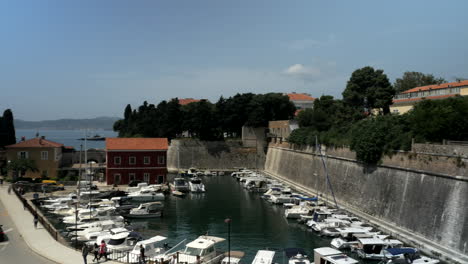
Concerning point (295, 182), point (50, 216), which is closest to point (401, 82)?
point (295, 182)

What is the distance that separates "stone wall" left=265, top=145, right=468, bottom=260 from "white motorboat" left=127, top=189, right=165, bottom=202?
59.1 ft

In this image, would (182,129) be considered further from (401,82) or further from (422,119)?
(422,119)

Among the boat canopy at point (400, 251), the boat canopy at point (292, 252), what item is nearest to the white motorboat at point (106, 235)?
the boat canopy at point (292, 252)

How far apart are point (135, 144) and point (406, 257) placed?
36.5 metres

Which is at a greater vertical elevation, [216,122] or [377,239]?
[216,122]

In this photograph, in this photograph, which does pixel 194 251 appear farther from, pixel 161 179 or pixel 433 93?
pixel 433 93

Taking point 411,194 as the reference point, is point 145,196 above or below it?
below

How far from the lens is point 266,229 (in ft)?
101

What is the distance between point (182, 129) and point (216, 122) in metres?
7.29

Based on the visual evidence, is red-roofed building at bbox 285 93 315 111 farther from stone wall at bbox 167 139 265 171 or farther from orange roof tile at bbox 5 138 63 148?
orange roof tile at bbox 5 138 63 148

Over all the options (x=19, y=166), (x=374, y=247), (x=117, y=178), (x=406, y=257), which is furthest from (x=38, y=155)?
(x=406, y=257)

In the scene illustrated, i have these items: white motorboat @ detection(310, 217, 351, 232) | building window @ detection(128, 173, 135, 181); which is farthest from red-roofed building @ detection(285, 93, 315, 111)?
white motorboat @ detection(310, 217, 351, 232)

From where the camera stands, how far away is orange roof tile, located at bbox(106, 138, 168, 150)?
160 feet

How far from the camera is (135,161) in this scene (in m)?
48.8
